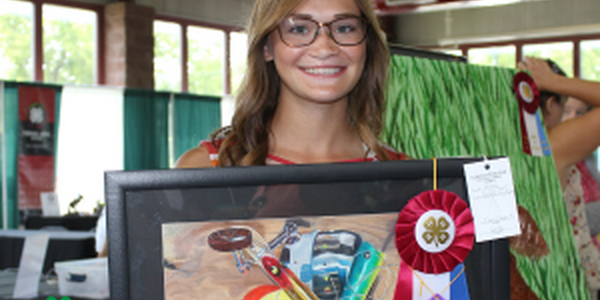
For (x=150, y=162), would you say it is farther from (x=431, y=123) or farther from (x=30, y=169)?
(x=431, y=123)

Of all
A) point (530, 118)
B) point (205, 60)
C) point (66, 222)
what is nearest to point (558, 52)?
point (205, 60)

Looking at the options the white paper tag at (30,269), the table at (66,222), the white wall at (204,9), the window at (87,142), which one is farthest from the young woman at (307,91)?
the white wall at (204,9)

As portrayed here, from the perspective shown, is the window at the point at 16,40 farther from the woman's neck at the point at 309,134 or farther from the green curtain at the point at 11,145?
the woman's neck at the point at 309,134

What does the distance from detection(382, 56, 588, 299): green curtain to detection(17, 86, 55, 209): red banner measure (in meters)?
5.71

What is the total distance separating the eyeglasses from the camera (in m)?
1.01

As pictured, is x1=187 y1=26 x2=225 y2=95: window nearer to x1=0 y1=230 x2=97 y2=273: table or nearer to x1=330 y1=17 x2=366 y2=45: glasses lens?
x1=0 y1=230 x2=97 y2=273: table

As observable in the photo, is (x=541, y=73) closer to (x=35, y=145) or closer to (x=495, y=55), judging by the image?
(x=35, y=145)

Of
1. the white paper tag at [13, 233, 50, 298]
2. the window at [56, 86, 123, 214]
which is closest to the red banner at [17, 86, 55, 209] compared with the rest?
the window at [56, 86, 123, 214]

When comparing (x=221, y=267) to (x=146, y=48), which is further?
(x=146, y=48)

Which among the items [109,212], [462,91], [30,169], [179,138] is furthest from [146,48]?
[109,212]

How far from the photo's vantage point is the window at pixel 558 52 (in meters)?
9.15

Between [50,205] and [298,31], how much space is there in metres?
5.31

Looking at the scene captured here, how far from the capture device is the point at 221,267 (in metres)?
0.74

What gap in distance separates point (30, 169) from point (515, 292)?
19.4ft
